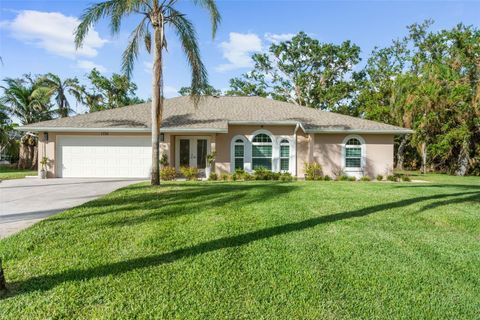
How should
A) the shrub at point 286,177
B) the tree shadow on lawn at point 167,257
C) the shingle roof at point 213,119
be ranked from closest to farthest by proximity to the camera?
the tree shadow on lawn at point 167,257 → the shrub at point 286,177 → the shingle roof at point 213,119

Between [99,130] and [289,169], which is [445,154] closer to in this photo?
[289,169]

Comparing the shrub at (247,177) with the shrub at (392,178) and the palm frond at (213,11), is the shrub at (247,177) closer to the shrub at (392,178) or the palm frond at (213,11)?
the palm frond at (213,11)

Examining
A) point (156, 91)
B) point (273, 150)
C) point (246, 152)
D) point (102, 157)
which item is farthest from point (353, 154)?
point (102, 157)

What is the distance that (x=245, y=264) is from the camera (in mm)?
4227

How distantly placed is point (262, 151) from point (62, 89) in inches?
877

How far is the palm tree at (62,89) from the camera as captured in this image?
92.5ft

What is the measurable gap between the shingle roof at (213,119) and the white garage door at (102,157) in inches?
34.8

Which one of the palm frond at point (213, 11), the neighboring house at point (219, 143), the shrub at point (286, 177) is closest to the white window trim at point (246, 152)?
the neighboring house at point (219, 143)

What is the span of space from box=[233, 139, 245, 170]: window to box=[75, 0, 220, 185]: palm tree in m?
6.18

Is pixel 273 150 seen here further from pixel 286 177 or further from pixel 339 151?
pixel 339 151

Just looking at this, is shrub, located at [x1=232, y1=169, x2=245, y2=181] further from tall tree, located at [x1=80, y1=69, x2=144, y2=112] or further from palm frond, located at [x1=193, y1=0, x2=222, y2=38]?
tall tree, located at [x1=80, y1=69, x2=144, y2=112]

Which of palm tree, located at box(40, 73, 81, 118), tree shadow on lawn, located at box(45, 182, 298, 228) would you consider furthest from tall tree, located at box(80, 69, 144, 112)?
tree shadow on lawn, located at box(45, 182, 298, 228)

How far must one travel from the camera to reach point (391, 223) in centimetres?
649

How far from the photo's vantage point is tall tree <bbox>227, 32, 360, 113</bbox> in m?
33.5
